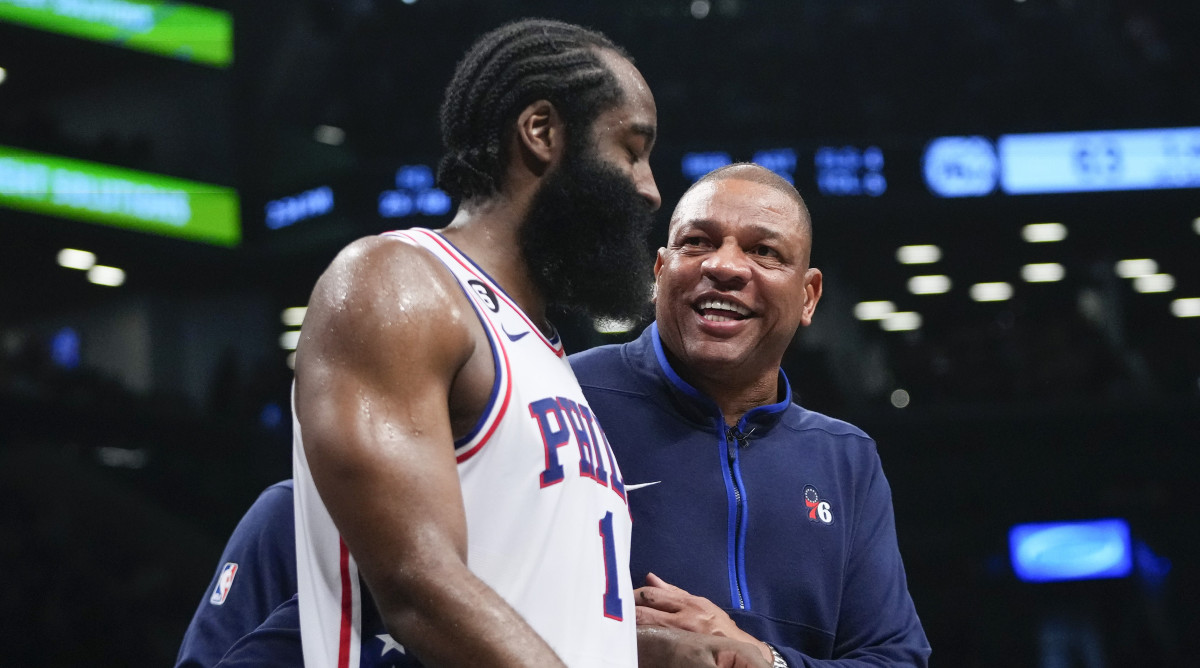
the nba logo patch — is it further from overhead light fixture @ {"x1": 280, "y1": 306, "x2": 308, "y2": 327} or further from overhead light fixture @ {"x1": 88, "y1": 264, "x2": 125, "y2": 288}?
overhead light fixture @ {"x1": 88, "y1": 264, "x2": 125, "y2": 288}

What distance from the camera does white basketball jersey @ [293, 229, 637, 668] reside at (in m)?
1.53

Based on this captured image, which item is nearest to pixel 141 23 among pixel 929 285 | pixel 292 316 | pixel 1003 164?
pixel 292 316

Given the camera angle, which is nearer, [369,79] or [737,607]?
[737,607]

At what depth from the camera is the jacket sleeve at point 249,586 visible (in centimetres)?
233

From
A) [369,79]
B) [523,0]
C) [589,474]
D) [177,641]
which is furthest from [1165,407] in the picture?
[589,474]

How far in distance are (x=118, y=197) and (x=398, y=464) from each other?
11.3 metres

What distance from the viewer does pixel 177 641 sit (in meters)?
9.89

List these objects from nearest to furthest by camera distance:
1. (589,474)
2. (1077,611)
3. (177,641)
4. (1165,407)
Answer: (589,474), (177,641), (1165,407), (1077,611)

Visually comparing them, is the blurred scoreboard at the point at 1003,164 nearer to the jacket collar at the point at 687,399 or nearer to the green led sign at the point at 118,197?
the green led sign at the point at 118,197

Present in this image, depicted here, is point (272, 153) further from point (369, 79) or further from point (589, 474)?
point (589, 474)

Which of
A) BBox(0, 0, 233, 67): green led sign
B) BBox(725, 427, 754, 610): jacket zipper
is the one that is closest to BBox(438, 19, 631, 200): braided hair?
BBox(725, 427, 754, 610): jacket zipper

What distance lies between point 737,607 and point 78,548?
9.48 m

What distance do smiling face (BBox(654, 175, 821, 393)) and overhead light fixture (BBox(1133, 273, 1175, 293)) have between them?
11.6 metres

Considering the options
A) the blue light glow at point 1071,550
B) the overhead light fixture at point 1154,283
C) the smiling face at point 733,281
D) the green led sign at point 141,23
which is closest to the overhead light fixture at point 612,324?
the smiling face at point 733,281
